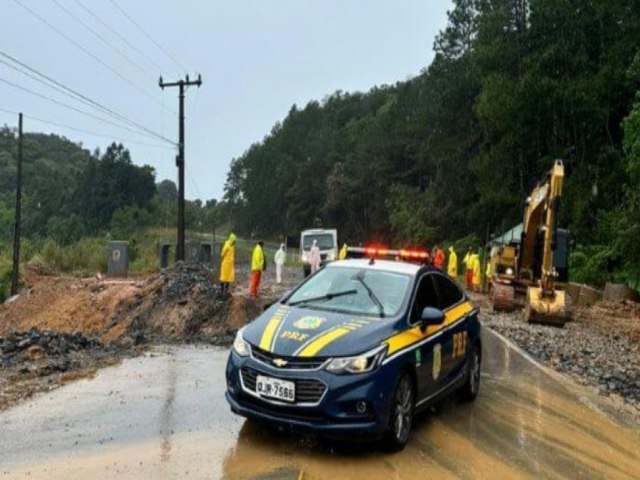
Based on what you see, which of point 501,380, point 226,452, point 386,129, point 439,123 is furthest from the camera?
point 386,129

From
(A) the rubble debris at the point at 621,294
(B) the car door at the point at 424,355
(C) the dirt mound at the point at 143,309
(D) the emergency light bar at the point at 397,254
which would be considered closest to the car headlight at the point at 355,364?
(B) the car door at the point at 424,355

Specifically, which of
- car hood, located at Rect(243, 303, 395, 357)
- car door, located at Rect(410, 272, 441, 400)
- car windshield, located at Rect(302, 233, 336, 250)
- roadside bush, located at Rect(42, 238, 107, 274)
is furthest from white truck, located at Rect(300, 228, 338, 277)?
car hood, located at Rect(243, 303, 395, 357)

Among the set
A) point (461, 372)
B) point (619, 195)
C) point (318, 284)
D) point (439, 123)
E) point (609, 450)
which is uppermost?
point (439, 123)

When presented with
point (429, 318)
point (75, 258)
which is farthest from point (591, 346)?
point (75, 258)

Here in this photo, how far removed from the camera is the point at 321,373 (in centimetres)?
586

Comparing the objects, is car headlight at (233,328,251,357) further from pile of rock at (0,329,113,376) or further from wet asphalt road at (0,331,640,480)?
pile of rock at (0,329,113,376)

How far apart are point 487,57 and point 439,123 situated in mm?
15857

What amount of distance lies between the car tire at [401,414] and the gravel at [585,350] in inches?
191

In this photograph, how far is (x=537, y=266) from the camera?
20156mm

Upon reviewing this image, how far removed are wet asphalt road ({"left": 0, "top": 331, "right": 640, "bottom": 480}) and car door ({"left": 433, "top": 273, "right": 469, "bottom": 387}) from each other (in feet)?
1.84

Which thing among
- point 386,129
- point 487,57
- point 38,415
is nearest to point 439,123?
point 487,57

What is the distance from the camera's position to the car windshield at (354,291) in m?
7.01

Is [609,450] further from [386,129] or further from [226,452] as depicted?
[386,129]

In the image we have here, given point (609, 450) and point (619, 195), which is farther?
point (619, 195)
